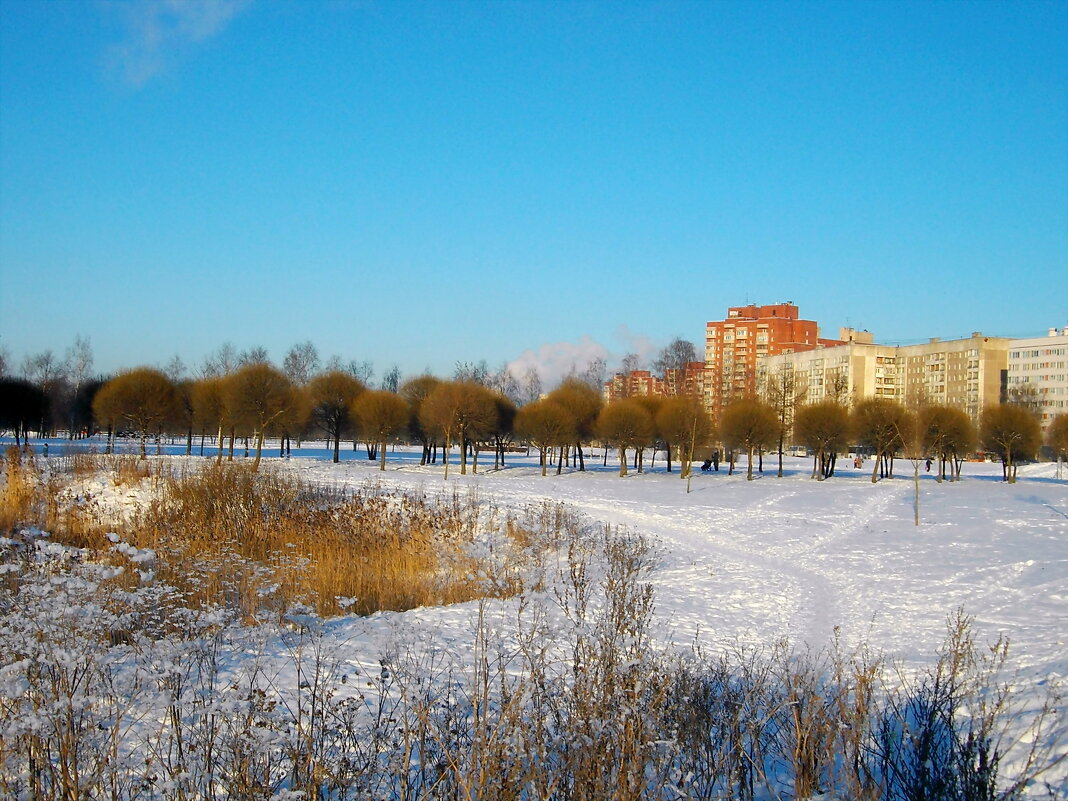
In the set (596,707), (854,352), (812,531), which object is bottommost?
(812,531)

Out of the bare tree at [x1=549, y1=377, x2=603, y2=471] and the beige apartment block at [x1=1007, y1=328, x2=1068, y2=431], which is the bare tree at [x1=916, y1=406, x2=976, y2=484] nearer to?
the bare tree at [x1=549, y1=377, x2=603, y2=471]

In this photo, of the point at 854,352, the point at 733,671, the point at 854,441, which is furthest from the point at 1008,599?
the point at 854,352

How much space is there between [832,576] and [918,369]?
95.5 m

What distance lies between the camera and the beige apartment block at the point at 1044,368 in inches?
3514

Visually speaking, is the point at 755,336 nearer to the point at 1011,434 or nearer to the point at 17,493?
the point at 1011,434

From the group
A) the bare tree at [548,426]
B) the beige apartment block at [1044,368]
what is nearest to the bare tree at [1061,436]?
the bare tree at [548,426]

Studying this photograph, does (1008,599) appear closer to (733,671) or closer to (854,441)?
(733,671)

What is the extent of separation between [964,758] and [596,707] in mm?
1899

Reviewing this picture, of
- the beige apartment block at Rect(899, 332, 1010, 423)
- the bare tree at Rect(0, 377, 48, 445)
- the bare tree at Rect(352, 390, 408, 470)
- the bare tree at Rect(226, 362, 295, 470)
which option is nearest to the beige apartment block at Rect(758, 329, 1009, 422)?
the beige apartment block at Rect(899, 332, 1010, 423)

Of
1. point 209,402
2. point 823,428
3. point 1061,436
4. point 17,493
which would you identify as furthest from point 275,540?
point 1061,436

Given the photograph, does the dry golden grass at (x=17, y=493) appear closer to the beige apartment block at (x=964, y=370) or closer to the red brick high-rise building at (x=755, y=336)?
the beige apartment block at (x=964, y=370)

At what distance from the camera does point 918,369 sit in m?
99.6

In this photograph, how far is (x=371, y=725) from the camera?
4.66 metres

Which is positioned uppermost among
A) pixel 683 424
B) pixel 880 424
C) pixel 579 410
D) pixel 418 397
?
pixel 418 397
